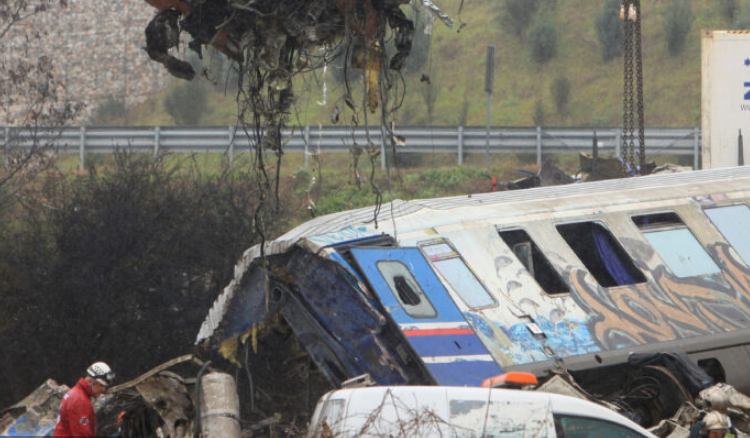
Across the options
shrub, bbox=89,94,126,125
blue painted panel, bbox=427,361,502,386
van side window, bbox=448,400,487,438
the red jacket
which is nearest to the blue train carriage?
blue painted panel, bbox=427,361,502,386

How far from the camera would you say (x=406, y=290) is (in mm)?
11266

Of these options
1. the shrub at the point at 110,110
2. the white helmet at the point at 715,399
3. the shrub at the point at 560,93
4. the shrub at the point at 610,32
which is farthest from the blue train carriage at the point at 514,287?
the shrub at the point at 110,110

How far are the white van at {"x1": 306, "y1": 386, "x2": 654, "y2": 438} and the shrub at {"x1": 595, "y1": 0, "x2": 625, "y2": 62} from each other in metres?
42.7

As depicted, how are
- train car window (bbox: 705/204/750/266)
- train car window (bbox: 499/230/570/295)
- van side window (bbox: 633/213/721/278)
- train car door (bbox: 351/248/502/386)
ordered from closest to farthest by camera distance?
train car door (bbox: 351/248/502/386), train car window (bbox: 499/230/570/295), van side window (bbox: 633/213/721/278), train car window (bbox: 705/204/750/266)

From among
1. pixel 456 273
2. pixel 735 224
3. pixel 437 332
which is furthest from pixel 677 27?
pixel 437 332

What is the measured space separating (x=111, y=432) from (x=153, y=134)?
18.1 m

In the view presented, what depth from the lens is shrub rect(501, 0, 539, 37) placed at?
2061 inches

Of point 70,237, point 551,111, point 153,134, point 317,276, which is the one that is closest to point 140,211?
point 70,237

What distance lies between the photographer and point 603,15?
162 feet

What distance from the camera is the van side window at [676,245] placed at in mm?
12945

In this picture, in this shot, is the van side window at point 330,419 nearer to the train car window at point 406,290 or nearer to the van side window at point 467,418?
the van side window at point 467,418

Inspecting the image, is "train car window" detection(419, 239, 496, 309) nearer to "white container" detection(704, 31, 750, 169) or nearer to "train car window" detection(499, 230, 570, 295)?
"train car window" detection(499, 230, 570, 295)

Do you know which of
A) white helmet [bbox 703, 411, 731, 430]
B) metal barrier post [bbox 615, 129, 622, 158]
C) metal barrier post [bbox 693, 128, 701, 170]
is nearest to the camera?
white helmet [bbox 703, 411, 731, 430]

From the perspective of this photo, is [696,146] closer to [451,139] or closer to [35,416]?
[451,139]
